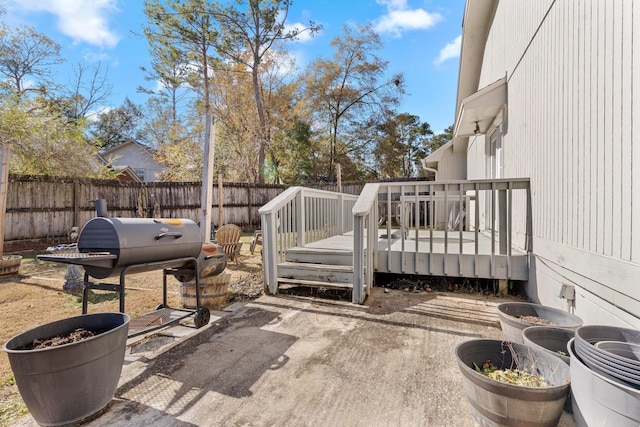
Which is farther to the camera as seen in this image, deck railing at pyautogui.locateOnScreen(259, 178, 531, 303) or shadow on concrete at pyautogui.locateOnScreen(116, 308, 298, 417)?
deck railing at pyautogui.locateOnScreen(259, 178, 531, 303)

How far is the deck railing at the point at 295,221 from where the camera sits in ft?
13.4

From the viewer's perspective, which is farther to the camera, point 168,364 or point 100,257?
point 168,364

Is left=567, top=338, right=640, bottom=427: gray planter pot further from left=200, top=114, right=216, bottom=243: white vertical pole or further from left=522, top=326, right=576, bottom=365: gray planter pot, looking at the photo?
left=200, top=114, right=216, bottom=243: white vertical pole

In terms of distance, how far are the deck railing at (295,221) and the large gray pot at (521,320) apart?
2.62 m

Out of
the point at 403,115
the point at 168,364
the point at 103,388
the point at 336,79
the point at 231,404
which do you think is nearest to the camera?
the point at 103,388

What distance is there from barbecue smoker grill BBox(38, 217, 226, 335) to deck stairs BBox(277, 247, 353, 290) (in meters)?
1.35

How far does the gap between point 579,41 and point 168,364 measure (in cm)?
408

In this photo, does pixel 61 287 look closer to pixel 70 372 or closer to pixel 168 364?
pixel 168 364

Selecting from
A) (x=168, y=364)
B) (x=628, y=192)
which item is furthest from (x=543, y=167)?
(x=168, y=364)

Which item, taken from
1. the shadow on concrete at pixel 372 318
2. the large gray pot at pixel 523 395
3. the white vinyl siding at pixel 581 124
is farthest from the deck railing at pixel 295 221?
the white vinyl siding at pixel 581 124

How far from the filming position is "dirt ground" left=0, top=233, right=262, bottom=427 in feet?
9.48

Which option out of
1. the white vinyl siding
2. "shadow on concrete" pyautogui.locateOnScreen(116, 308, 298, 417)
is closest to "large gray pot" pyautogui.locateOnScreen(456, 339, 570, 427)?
the white vinyl siding

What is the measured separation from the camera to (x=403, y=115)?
20.8 metres

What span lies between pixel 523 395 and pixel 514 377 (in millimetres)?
281
